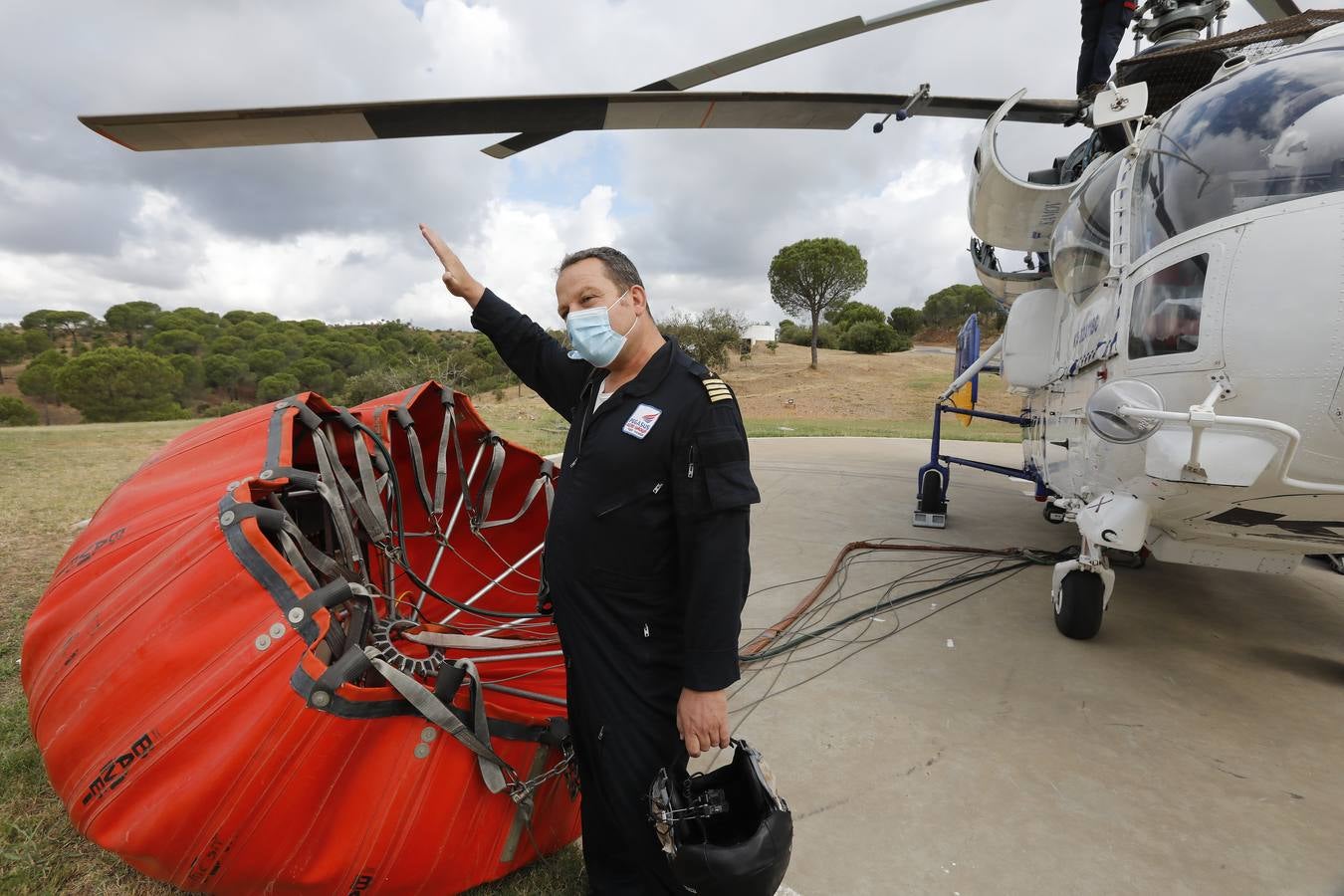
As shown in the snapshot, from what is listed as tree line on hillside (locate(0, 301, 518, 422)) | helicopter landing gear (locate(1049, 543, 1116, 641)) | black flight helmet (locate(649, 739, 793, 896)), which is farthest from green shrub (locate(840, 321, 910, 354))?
black flight helmet (locate(649, 739, 793, 896))

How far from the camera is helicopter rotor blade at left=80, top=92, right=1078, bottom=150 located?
10.5ft

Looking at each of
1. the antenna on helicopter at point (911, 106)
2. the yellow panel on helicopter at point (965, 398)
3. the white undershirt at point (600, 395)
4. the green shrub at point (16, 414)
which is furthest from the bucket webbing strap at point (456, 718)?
the green shrub at point (16, 414)

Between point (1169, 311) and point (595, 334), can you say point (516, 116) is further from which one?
point (1169, 311)

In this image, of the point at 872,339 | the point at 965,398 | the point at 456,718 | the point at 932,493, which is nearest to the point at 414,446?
the point at 456,718

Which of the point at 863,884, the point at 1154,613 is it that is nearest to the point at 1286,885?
the point at 863,884

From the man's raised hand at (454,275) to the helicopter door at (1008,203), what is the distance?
420cm

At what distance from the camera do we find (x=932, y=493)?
660 centimetres

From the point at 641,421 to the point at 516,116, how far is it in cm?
304

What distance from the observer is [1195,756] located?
268 centimetres

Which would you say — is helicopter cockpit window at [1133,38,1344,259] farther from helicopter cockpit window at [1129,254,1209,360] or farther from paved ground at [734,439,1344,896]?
paved ground at [734,439,1344,896]

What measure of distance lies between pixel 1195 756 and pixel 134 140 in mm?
5840

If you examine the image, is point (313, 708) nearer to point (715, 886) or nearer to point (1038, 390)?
point (715, 886)

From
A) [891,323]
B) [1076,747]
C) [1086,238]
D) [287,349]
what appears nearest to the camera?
[1076,747]

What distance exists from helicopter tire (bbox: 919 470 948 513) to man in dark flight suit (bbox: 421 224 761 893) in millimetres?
5479
